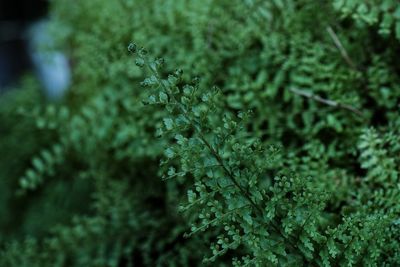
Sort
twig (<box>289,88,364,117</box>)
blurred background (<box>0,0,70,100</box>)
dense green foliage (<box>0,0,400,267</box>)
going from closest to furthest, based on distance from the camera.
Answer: dense green foliage (<box>0,0,400,267</box>), twig (<box>289,88,364,117</box>), blurred background (<box>0,0,70,100</box>)

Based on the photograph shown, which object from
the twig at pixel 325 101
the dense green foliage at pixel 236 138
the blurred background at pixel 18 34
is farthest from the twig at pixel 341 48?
the blurred background at pixel 18 34

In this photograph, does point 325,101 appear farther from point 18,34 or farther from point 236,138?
point 18,34

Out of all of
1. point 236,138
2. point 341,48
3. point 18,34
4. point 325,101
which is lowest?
point 236,138

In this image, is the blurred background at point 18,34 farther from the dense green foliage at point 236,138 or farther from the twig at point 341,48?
the twig at point 341,48

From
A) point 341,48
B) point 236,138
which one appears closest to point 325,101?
point 341,48

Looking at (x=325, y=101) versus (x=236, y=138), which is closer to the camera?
(x=236, y=138)

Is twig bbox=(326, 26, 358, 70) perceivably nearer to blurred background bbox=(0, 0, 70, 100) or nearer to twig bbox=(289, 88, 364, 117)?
twig bbox=(289, 88, 364, 117)

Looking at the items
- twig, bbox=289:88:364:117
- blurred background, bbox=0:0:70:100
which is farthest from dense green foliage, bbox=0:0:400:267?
blurred background, bbox=0:0:70:100

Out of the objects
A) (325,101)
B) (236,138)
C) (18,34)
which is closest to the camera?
(236,138)

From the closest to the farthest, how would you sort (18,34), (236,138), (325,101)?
(236,138)
(325,101)
(18,34)
